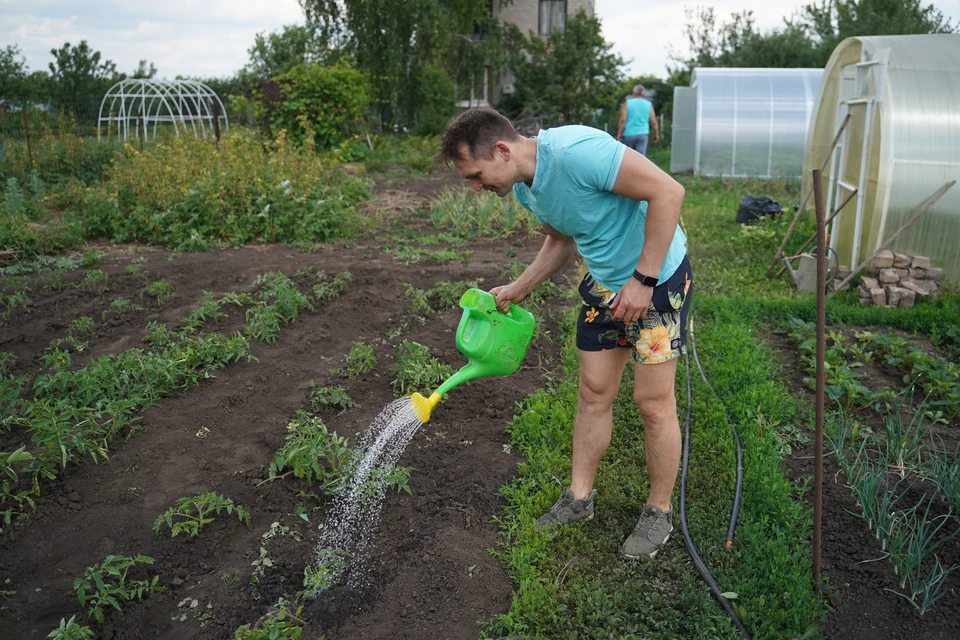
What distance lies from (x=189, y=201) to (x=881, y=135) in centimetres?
606

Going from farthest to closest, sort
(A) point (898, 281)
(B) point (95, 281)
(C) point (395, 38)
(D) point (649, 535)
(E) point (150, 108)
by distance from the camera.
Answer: (C) point (395, 38) → (E) point (150, 108) → (A) point (898, 281) → (B) point (95, 281) → (D) point (649, 535)

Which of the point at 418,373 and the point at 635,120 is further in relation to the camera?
the point at 635,120

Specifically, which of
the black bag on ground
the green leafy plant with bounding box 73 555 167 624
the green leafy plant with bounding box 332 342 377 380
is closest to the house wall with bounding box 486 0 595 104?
the black bag on ground

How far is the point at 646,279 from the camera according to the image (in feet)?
7.22

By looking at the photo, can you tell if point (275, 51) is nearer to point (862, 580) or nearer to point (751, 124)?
point (751, 124)

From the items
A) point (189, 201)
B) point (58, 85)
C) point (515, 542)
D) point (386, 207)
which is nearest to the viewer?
point (515, 542)

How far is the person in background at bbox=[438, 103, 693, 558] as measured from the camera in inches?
84.0

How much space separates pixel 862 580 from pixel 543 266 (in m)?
1.52

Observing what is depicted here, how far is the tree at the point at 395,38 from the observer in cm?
1734

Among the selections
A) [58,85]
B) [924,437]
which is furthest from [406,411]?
[58,85]

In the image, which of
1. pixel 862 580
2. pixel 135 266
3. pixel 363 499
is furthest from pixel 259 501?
pixel 135 266

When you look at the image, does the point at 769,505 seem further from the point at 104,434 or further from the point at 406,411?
the point at 104,434

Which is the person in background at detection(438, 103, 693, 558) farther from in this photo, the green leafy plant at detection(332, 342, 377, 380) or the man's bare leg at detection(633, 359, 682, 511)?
the green leafy plant at detection(332, 342, 377, 380)

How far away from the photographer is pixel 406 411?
11.0 feet
